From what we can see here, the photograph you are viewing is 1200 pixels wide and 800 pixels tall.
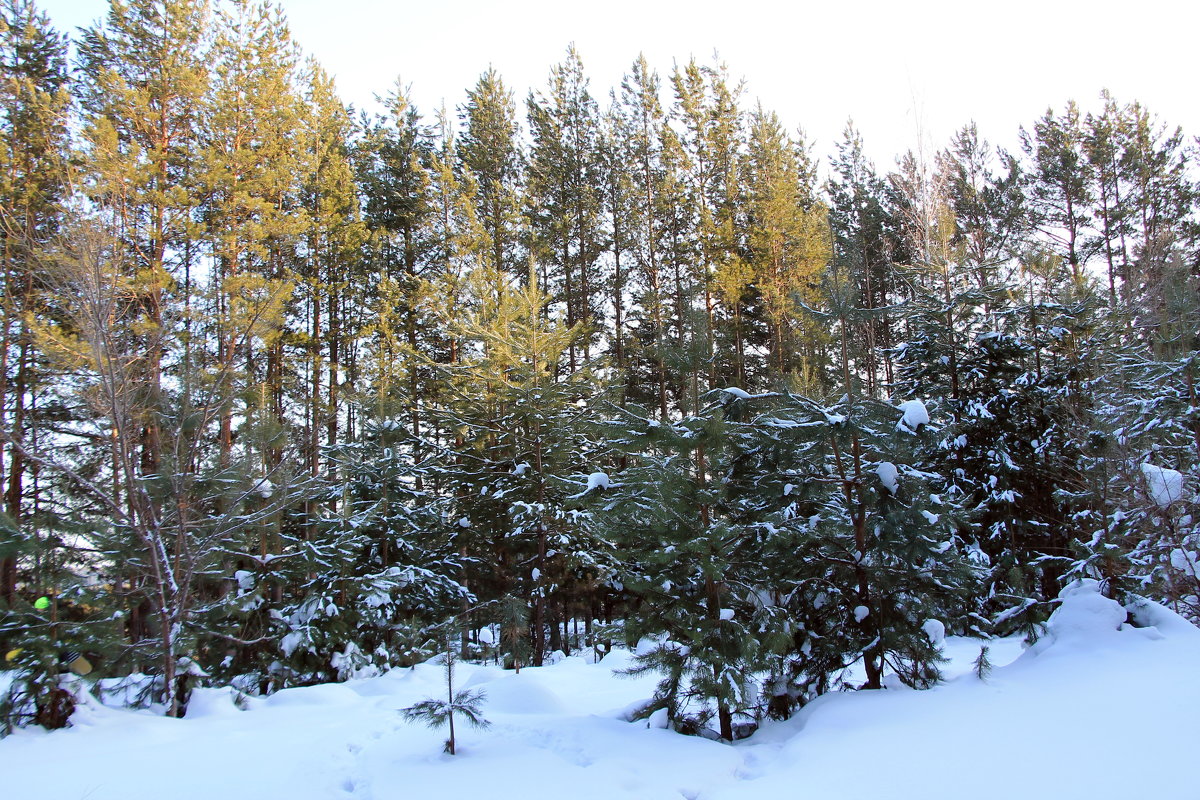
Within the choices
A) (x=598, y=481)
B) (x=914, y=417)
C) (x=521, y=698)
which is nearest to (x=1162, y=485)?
(x=914, y=417)

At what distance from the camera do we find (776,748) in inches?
208

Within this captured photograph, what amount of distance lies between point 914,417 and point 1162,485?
3.25 meters

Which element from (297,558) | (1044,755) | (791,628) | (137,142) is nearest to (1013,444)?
(791,628)

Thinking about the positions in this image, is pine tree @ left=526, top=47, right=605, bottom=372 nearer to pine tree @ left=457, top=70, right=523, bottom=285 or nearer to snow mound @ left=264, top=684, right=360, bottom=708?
pine tree @ left=457, top=70, right=523, bottom=285

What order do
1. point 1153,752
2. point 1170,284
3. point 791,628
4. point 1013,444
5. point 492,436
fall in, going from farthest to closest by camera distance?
point 492,436 < point 1013,444 < point 1170,284 < point 791,628 < point 1153,752

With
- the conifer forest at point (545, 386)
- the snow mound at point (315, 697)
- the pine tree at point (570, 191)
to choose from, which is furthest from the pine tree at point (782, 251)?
the snow mound at point (315, 697)

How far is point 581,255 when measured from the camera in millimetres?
19484

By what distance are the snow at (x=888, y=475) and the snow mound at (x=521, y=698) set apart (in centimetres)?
403

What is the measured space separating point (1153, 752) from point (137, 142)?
15836 mm

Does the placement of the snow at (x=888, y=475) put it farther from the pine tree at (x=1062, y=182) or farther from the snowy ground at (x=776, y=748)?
the pine tree at (x=1062, y=182)

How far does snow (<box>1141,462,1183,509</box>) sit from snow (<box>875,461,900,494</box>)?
3.01 meters

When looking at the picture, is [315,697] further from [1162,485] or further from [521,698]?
[1162,485]

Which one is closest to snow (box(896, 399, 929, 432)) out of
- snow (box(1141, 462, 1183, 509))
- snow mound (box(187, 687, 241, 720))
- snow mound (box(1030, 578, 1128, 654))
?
snow mound (box(1030, 578, 1128, 654))

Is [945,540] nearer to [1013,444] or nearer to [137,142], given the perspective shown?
[1013,444]
